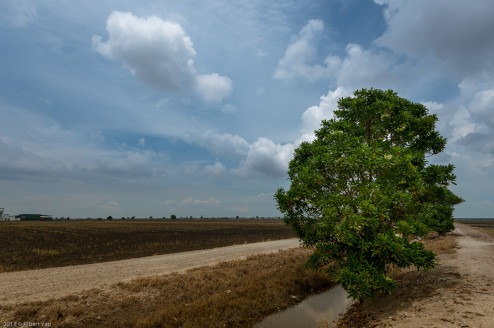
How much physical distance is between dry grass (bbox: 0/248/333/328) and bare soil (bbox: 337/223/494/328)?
4.54 m

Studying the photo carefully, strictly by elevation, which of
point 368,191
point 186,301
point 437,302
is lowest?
point 186,301

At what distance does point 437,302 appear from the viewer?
1041 centimetres

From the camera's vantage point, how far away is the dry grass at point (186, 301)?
11445mm

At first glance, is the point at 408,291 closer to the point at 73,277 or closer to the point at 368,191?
the point at 368,191

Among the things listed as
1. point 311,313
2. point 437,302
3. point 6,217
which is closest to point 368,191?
point 437,302

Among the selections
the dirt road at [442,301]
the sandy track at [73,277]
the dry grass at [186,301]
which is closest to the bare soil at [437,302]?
the dirt road at [442,301]

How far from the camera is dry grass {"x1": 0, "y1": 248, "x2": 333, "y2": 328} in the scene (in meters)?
11.4

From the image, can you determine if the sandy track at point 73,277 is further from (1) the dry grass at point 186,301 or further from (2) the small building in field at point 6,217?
(2) the small building in field at point 6,217

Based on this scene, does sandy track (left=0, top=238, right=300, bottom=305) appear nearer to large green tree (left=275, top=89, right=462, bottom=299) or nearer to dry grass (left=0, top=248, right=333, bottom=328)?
dry grass (left=0, top=248, right=333, bottom=328)

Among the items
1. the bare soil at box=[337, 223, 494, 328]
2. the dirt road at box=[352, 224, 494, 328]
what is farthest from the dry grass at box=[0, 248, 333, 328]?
the dirt road at box=[352, 224, 494, 328]

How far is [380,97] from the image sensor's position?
13914mm

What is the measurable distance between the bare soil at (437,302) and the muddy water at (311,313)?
981mm

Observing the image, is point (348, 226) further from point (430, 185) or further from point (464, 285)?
point (464, 285)

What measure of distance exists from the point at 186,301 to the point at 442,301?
40.5ft
